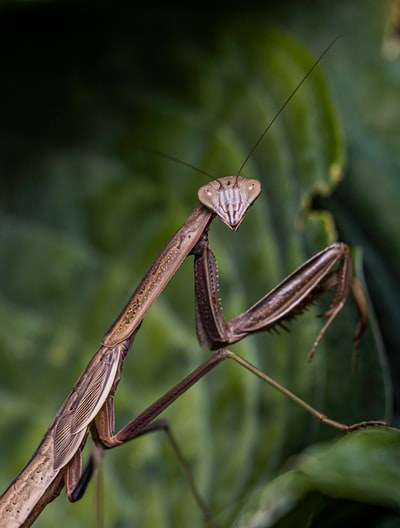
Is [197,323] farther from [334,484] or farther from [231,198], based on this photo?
[334,484]

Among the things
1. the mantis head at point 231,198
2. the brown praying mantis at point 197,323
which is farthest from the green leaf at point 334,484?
the mantis head at point 231,198

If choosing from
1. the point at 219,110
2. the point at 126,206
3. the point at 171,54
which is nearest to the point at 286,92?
the point at 219,110

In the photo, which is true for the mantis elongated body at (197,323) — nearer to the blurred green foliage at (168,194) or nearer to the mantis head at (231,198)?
the mantis head at (231,198)

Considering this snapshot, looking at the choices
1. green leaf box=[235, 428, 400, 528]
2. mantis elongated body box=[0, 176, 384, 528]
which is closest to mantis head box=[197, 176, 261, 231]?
mantis elongated body box=[0, 176, 384, 528]

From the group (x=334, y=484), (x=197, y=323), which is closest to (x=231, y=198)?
(x=197, y=323)

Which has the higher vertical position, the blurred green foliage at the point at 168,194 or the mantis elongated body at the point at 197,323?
the blurred green foliage at the point at 168,194

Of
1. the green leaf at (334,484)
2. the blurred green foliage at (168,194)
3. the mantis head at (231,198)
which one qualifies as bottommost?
the green leaf at (334,484)

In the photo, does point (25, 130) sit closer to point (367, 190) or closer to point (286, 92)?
point (286, 92)

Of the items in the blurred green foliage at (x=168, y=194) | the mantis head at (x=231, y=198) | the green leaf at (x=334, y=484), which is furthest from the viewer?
the blurred green foliage at (x=168, y=194)
